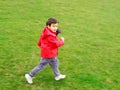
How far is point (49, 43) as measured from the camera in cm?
602

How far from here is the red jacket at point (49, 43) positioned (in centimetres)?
594

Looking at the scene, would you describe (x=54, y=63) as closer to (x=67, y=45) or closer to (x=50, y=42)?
(x=50, y=42)

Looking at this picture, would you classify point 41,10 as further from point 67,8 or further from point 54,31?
point 54,31

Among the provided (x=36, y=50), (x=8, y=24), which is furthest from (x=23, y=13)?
(x=36, y=50)

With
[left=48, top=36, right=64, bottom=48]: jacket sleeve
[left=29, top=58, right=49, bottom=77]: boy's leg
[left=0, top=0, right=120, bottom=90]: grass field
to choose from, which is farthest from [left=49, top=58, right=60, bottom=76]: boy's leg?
[left=48, top=36, right=64, bottom=48]: jacket sleeve

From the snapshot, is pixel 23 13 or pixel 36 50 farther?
pixel 23 13

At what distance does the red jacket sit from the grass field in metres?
0.88

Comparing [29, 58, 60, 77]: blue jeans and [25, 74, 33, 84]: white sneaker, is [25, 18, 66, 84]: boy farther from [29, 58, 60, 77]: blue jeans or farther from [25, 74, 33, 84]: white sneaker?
[25, 74, 33, 84]: white sneaker

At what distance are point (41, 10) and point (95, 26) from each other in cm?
315

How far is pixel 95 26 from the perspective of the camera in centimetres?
1209

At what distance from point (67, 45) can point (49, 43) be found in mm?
3388

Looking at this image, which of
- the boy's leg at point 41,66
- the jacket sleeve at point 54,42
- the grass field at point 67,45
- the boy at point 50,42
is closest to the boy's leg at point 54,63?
the boy at point 50,42

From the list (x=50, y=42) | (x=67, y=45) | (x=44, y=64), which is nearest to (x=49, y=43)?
(x=50, y=42)

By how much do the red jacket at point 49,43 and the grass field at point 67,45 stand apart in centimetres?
88
